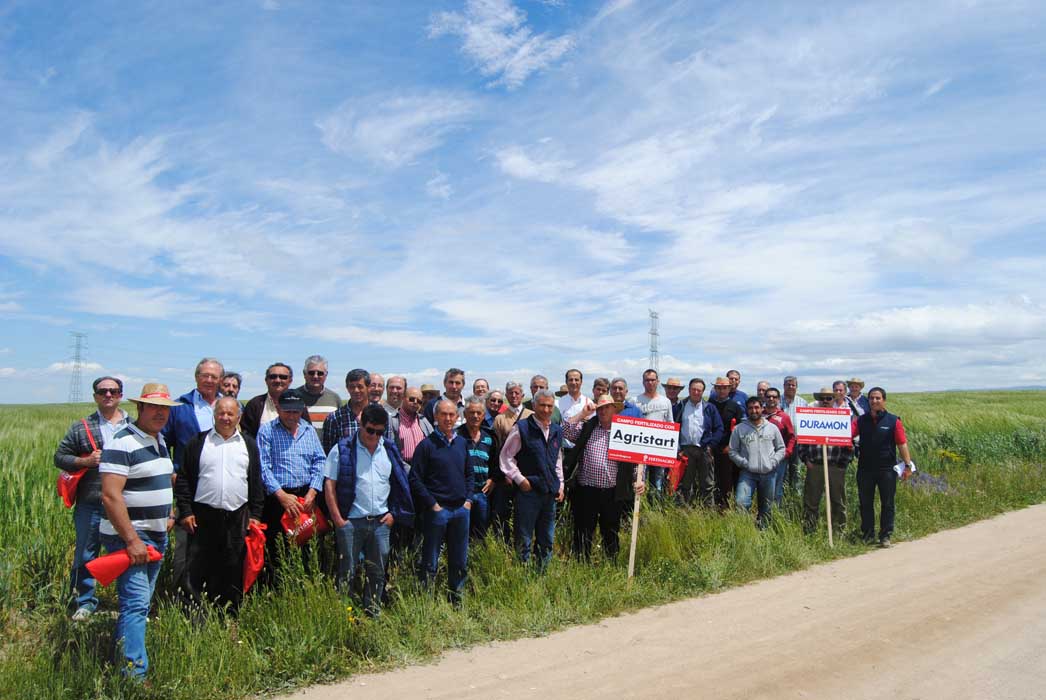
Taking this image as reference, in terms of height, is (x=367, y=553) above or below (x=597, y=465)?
below

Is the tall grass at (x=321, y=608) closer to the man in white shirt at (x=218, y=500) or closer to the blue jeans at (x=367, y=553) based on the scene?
the blue jeans at (x=367, y=553)

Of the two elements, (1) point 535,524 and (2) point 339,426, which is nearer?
(2) point 339,426

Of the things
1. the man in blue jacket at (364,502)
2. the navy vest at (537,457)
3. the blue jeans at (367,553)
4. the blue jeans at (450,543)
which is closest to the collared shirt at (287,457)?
the man in blue jacket at (364,502)

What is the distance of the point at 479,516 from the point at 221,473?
274 cm

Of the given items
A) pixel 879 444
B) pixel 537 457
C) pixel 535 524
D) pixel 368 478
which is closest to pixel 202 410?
pixel 368 478

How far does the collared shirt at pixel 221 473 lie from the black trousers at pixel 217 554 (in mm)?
90

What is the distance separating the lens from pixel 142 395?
4875 mm

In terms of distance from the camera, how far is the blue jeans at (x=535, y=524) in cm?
724

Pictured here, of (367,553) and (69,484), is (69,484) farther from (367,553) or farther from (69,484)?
(367,553)

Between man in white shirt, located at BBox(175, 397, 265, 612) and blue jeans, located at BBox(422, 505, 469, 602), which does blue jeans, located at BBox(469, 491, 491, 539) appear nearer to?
blue jeans, located at BBox(422, 505, 469, 602)

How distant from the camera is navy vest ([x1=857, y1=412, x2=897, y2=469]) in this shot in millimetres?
9805

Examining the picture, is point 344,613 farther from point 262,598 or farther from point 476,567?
point 476,567

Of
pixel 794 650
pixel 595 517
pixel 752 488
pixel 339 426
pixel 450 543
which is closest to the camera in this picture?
pixel 794 650

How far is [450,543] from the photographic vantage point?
660 centimetres
